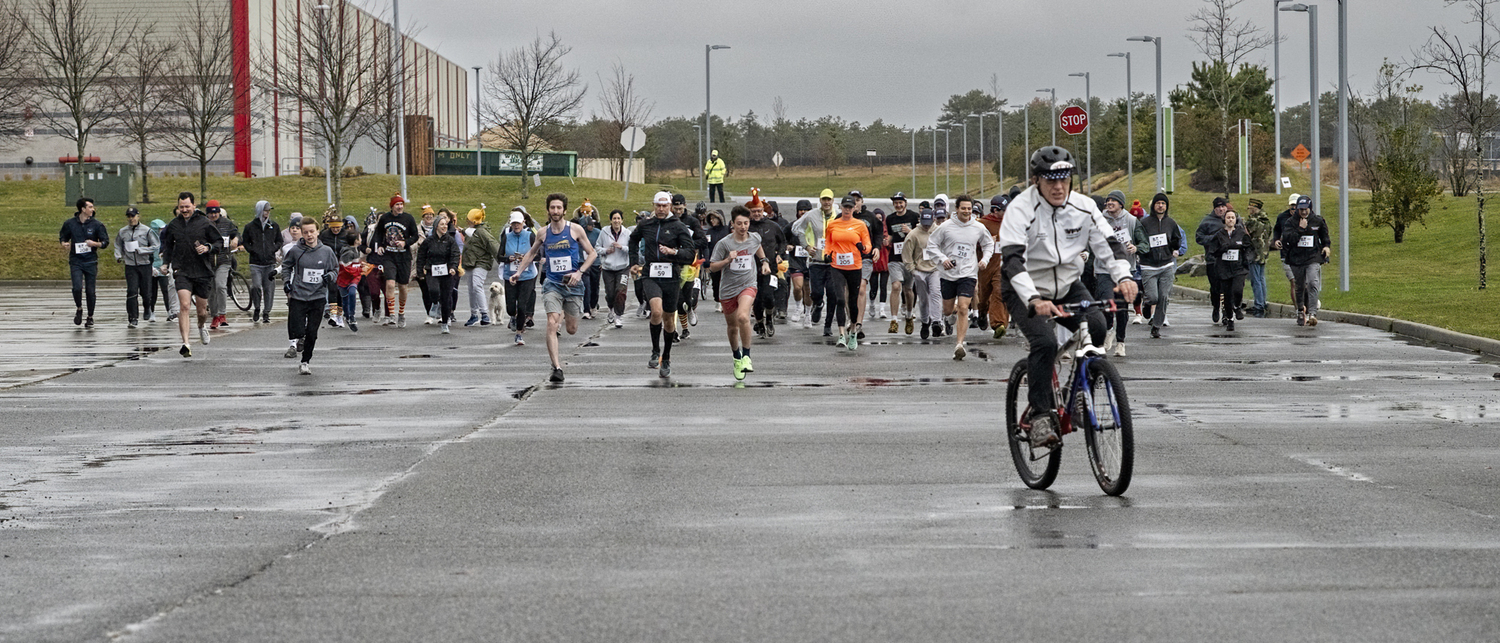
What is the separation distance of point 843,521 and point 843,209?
497 inches

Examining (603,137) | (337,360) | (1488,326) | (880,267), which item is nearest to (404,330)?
(337,360)

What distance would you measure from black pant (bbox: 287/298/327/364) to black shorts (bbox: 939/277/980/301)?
6.78 meters

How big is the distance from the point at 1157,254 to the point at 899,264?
12.0 feet

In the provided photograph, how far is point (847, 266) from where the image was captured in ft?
63.9

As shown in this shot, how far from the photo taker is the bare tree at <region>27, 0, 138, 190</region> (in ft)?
175

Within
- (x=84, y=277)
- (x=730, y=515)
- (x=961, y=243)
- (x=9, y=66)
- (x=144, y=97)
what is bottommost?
(x=730, y=515)

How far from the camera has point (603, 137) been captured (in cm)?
9250

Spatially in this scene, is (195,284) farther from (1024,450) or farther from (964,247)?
(1024,450)

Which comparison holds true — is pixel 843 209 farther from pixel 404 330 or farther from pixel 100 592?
pixel 100 592

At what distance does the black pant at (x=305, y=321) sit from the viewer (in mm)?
16911

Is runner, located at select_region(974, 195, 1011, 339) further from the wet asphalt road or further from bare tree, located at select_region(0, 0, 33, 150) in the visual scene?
bare tree, located at select_region(0, 0, 33, 150)

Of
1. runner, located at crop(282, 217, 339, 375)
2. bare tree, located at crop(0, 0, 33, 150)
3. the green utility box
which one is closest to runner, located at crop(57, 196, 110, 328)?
runner, located at crop(282, 217, 339, 375)

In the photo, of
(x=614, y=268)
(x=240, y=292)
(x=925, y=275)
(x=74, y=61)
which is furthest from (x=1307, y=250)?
(x=74, y=61)

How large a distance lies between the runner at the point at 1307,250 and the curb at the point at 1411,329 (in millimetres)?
851
